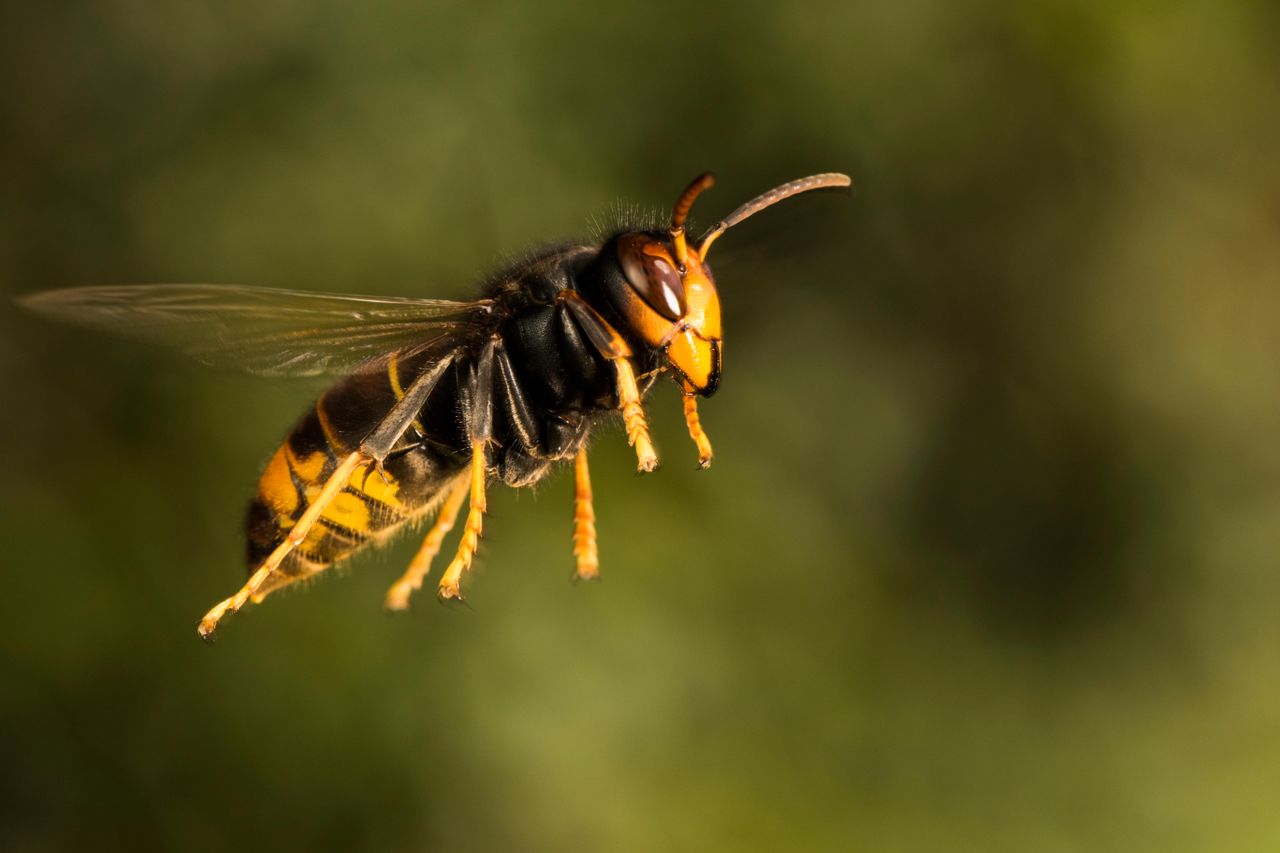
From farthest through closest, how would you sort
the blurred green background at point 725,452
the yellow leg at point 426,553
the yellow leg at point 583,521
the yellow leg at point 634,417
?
the blurred green background at point 725,452
the yellow leg at point 426,553
the yellow leg at point 583,521
the yellow leg at point 634,417

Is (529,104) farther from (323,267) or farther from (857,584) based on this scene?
(857,584)

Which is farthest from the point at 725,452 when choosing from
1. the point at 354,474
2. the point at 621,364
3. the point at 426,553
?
the point at 621,364

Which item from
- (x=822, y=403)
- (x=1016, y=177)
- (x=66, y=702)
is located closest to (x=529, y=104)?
(x=822, y=403)

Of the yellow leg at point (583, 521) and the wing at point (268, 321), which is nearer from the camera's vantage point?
the wing at point (268, 321)

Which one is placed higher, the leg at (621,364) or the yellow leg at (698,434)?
the leg at (621,364)

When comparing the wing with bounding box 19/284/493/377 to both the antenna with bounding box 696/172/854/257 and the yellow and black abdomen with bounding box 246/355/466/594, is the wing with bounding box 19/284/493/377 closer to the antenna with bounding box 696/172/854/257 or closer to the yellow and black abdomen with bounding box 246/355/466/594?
the yellow and black abdomen with bounding box 246/355/466/594

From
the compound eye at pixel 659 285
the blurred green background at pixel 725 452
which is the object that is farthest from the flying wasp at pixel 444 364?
the blurred green background at pixel 725 452

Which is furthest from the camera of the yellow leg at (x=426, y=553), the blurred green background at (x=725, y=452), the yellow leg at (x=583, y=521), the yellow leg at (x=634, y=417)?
the blurred green background at (x=725, y=452)

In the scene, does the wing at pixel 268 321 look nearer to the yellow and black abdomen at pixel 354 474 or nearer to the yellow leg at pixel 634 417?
the yellow and black abdomen at pixel 354 474
